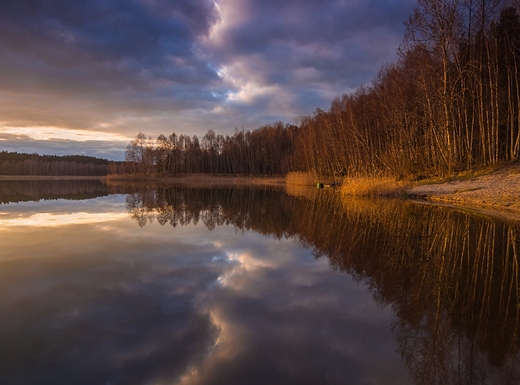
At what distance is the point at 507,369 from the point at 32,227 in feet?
36.3

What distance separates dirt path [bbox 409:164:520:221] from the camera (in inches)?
510

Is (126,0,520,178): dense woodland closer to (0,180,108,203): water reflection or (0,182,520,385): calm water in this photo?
(0,182,520,385): calm water

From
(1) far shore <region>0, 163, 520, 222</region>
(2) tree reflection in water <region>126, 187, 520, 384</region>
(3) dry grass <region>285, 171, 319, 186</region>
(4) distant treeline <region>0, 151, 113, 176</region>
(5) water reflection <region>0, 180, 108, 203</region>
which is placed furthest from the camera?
(4) distant treeline <region>0, 151, 113, 176</region>

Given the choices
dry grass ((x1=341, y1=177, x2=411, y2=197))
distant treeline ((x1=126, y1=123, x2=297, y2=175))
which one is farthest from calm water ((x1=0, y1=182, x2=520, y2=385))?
distant treeline ((x1=126, y1=123, x2=297, y2=175))

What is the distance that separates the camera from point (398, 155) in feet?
86.8

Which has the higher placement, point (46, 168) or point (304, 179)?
point (46, 168)

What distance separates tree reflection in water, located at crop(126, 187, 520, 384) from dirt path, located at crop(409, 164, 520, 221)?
2728 millimetres

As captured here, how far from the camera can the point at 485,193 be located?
15.4 metres

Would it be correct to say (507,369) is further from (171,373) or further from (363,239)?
(363,239)

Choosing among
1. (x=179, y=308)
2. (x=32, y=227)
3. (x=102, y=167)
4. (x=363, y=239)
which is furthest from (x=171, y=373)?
(x=102, y=167)

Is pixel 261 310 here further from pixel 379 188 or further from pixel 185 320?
pixel 379 188

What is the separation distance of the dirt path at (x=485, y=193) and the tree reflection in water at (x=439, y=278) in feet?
8.95

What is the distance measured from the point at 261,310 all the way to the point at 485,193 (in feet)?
50.2

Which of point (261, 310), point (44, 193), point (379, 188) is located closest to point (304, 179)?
point (379, 188)
